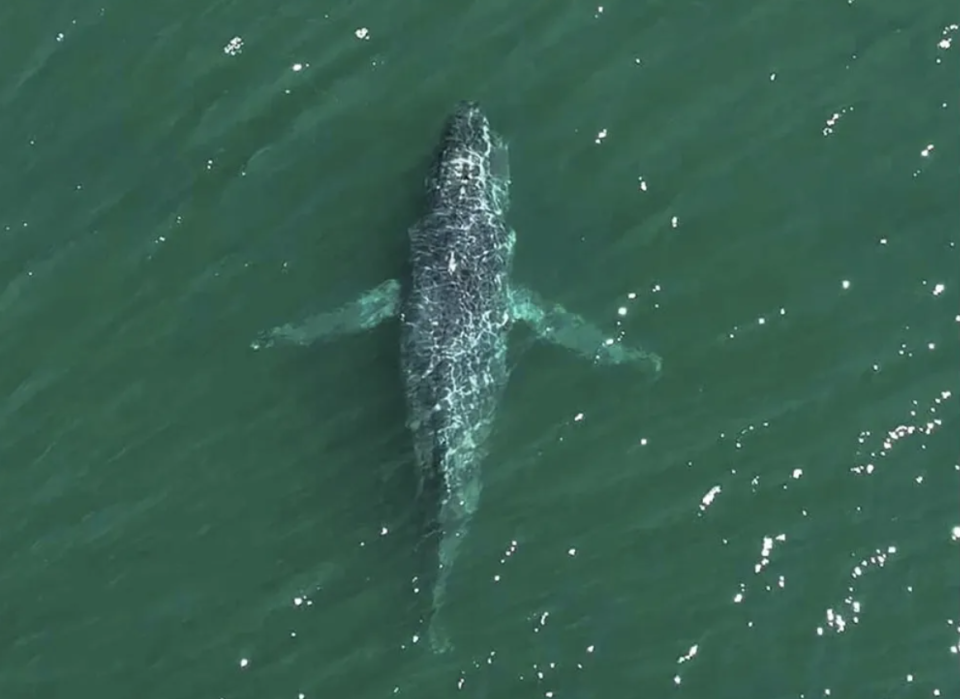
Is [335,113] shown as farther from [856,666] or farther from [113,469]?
[856,666]

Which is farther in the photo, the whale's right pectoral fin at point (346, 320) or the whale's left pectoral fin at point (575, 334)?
the whale's right pectoral fin at point (346, 320)

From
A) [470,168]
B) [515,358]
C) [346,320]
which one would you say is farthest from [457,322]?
[470,168]

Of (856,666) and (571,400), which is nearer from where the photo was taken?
(856,666)

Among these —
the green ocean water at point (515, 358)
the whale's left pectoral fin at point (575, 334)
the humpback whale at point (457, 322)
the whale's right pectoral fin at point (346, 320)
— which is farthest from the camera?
the whale's right pectoral fin at point (346, 320)

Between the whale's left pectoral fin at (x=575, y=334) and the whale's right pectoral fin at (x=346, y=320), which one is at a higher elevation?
the whale's right pectoral fin at (x=346, y=320)

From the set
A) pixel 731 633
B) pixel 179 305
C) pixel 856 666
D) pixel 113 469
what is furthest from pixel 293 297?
pixel 856 666

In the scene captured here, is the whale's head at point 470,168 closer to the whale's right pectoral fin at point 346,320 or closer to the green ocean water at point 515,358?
the green ocean water at point 515,358

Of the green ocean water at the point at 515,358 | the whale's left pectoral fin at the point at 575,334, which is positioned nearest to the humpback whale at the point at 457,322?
the whale's left pectoral fin at the point at 575,334
